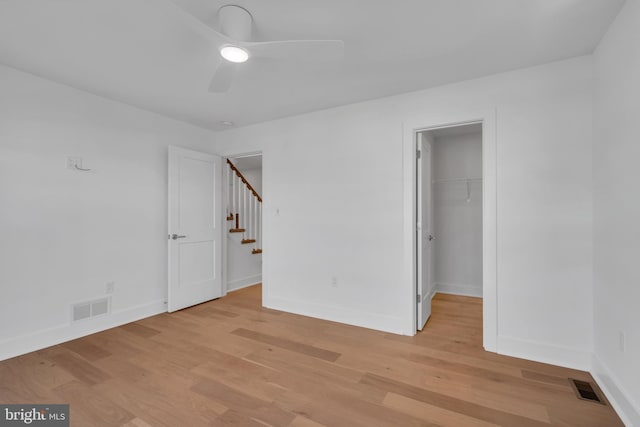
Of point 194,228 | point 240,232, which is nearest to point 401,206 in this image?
point 194,228

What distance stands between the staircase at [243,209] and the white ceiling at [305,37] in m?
2.00

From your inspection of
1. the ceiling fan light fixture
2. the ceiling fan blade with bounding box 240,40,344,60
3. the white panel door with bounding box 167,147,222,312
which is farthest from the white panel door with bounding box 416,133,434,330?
the white panel door with bounding box 167,147,222,312

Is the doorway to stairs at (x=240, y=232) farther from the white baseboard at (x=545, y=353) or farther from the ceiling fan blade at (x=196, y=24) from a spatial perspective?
the white baseboard at (x=545, y=353)

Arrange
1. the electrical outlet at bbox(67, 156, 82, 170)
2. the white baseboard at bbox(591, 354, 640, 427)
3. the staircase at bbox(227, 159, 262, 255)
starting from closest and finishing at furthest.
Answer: the white baseboard at bbox(591, 354, 640, 427) → the electrical outlet at bbox(67, 156, 82, 170) → the staircase at bbox(227, 159, 262, 255)

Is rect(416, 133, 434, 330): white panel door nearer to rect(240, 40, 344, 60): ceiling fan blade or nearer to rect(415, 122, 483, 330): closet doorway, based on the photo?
rect(415, 122, 483, 330): closet doorway

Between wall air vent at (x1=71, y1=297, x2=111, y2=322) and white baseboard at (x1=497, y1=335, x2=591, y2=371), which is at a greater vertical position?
wall air vent at (x1=71, y1=297, x2=111, y2=322)

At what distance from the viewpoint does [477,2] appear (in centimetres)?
176

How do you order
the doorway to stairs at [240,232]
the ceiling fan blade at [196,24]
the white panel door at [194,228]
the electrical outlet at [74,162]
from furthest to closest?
the doorway to stairs at [240,232] → the white panel door at [194,228] → the electrical outlet at [74,162] → the ceiling fan blade at [196,24]

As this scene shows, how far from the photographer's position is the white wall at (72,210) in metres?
2.59

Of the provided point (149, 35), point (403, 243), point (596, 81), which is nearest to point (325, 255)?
point (403, 243)

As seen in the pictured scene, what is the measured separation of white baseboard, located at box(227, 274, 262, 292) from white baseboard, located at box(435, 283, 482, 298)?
10.0ft

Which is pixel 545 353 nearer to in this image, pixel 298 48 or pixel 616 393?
pixel 616 393

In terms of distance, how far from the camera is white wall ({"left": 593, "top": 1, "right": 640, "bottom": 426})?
5.49 ft

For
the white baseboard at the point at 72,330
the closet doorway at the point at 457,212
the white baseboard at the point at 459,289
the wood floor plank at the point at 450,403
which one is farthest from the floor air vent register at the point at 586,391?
the white baseboard at the point at 72,330
